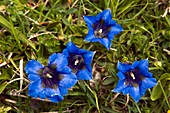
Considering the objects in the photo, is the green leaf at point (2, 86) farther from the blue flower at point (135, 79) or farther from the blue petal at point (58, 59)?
the blue flower at point (135, 79)

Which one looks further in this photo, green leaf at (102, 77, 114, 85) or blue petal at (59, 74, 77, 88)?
green leaf at (102, 77, 114, 85)

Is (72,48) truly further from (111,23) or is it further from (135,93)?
(135,93)

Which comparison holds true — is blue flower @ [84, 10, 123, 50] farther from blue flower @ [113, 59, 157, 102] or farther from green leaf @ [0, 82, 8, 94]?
green leaf @ [0, 82, 8, 94]

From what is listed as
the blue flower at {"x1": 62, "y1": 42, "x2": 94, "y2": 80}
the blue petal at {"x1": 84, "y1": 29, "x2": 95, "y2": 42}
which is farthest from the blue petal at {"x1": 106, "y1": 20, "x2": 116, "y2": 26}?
the blue flower at {"x1": 62, "y1": 42, "x2": 94, "y2": 80}

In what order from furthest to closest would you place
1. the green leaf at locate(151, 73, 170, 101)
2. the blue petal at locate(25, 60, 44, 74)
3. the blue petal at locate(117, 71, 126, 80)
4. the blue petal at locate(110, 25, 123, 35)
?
the green leaf at locate(151, 73, 170, 101), the blue petal at locate(110, 25, 123, 35), the blue petal at locate(117, 71, 126, 80), the blue petal at locate(25, 60, 44, 74)

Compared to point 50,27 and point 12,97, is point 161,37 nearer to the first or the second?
point 50,27

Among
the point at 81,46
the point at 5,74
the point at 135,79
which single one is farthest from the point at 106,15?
the point at 5,74

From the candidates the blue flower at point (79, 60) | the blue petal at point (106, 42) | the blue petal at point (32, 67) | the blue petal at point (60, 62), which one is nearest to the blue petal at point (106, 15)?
the blue petal at point (106, 42)

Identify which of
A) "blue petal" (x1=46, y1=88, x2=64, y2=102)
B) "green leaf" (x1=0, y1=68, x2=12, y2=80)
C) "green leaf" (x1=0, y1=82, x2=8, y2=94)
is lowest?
"blue petal" (x1=46, y1=88, x2=64, y2=102)

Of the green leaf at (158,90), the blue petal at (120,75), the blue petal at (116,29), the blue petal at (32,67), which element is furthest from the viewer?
the green leaf at (158,90)
